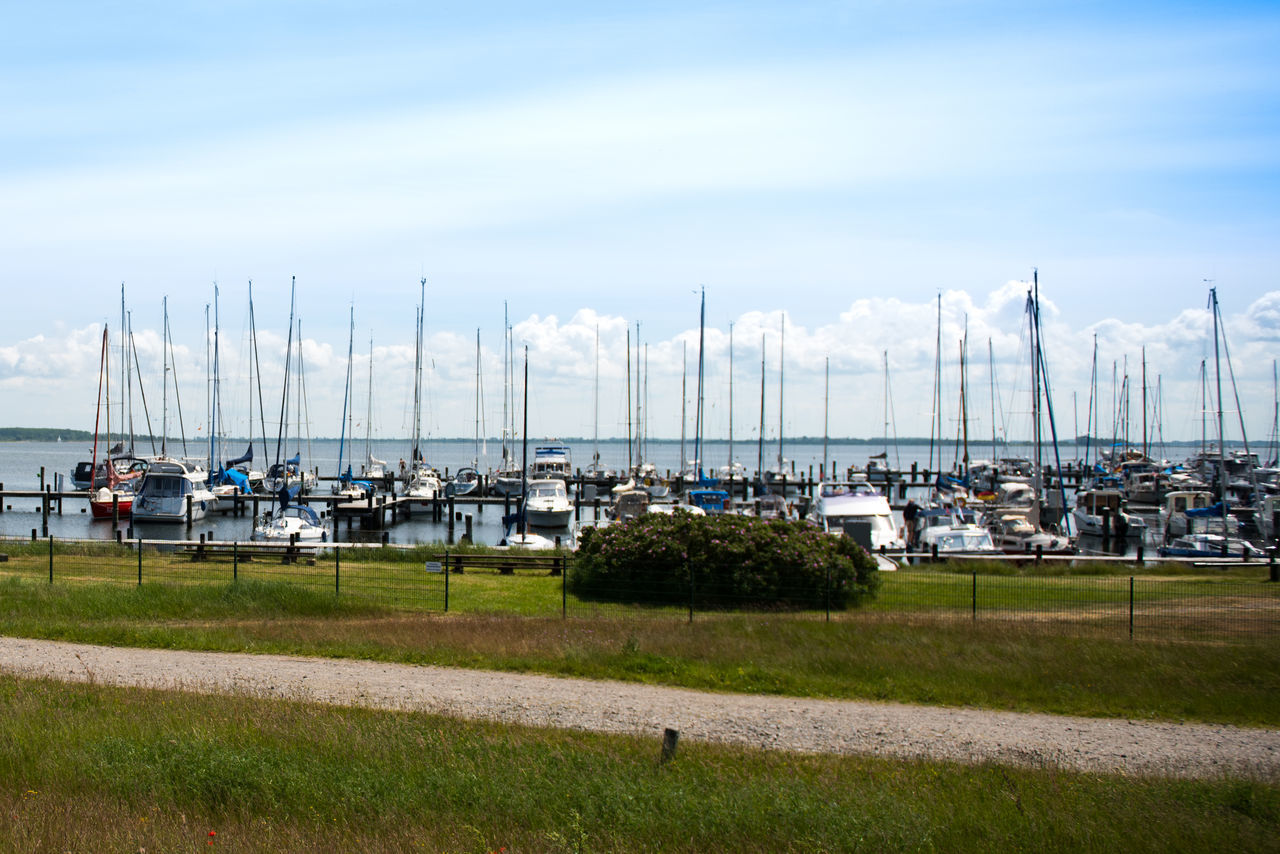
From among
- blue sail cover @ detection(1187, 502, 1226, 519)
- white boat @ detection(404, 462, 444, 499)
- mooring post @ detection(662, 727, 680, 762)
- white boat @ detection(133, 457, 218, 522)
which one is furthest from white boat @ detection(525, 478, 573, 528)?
mooring post @ detection(662, 727, 680, 762)

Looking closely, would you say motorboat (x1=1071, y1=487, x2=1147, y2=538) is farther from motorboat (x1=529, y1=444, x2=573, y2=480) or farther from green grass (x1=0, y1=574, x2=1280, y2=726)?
green grass (x1=0, y1=574, x2=1280, y2=726)

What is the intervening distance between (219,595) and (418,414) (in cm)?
6255

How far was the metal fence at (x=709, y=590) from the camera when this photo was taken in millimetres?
23516

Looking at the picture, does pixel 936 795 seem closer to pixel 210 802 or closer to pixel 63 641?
pixel 210 802

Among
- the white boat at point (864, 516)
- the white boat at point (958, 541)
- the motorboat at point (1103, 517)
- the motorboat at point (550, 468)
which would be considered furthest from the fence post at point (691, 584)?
the motorboat at point (550, 468)

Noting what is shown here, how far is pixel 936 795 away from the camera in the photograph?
10688 millimetres

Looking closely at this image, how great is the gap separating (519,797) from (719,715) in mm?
5722

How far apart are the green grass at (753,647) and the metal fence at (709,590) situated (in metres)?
1.05

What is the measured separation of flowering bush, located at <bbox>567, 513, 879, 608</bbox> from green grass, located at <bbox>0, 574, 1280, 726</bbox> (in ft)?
7.31

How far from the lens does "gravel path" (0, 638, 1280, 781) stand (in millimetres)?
13438

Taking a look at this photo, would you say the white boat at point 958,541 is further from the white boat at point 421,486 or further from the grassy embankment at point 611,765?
the white boat at point 421,486

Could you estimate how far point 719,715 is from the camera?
15.2 meters

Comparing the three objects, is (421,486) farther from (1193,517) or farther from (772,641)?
(772,641)

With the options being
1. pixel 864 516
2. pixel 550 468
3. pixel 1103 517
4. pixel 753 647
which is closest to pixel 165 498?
pixel 550 468
